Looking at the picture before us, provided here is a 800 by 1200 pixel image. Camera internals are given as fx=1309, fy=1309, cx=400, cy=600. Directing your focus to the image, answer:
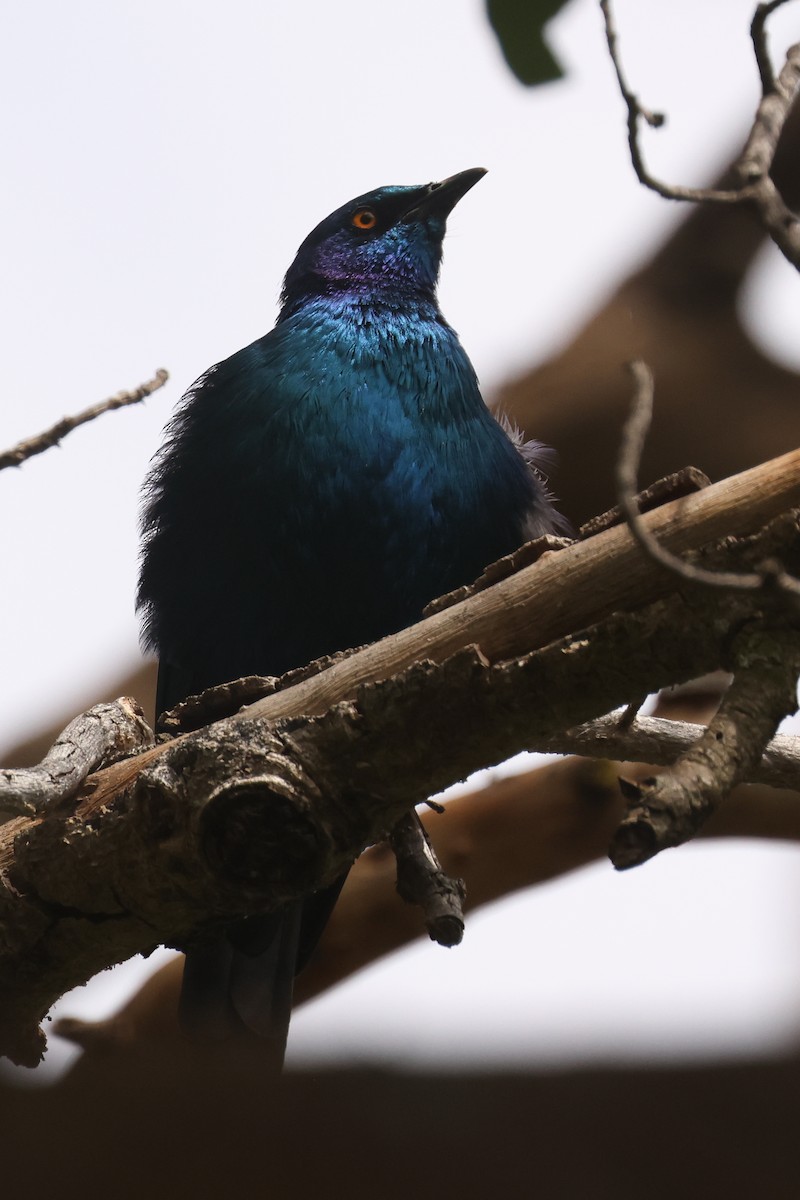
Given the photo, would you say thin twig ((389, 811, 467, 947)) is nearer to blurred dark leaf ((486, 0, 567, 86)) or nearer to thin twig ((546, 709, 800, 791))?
thin twig ((546, 709, 800, 791))

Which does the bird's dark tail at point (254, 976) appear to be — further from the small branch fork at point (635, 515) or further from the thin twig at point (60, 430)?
the small branch fork at point (635, 515)

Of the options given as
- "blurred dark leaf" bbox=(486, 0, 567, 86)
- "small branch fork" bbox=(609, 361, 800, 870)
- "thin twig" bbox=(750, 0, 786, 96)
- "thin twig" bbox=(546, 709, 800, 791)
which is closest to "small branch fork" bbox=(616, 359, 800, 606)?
"small branch fork" bbox=(609, 361, 800, 870)

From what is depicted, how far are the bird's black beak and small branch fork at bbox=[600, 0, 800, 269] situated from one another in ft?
8.45

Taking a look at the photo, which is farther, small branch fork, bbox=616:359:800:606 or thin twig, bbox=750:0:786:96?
thin twig, bbox=750:0:786:96

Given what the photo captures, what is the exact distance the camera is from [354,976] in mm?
3658

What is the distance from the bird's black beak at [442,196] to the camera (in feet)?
13.9

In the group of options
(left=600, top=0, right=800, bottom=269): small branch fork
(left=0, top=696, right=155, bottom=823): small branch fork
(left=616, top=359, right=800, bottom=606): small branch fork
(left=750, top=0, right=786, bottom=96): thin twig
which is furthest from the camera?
(left=0, top=696, right=155, bottom=823): small branch fork

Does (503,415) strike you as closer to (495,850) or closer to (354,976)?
(495,850)

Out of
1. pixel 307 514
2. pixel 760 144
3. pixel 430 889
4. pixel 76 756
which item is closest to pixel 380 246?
pixel 307 514

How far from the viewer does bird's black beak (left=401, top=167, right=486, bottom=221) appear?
4.25 meters

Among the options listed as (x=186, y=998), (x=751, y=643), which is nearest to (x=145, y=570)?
(x=186, y=998)

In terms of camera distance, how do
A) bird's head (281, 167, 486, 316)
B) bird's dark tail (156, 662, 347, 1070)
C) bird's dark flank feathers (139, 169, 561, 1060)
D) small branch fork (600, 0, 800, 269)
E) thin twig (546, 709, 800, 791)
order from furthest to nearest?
bird's head (281, 167, 486, 316) < bird's dark flank feathers (139, 169, 561, 1060) < bird's dark tail (156, 662, 347, 1070) < thin twig (546, 709, 800, 791) < small branch fork (600, 0, 800, 269)

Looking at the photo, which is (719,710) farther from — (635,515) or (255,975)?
(255,975)

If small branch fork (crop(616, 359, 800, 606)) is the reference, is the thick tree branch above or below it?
below
